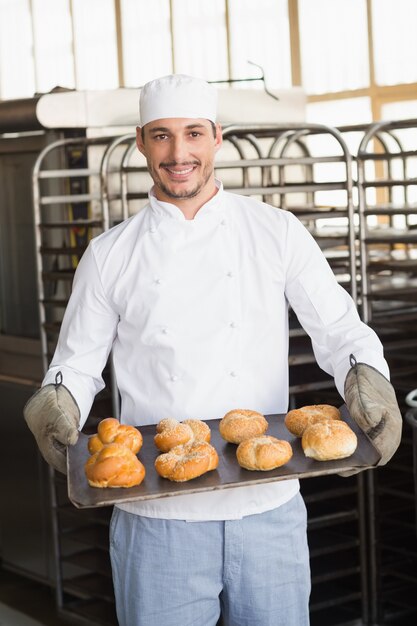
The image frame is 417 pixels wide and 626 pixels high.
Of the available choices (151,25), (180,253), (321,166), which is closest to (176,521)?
(180,253)

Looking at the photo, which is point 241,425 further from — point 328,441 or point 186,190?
point 186,190

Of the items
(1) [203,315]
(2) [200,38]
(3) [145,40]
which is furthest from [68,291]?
(3) [145,40]

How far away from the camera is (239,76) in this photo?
809 cm

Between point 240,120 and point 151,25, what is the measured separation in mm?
5032

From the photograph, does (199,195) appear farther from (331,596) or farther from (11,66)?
(11,66)

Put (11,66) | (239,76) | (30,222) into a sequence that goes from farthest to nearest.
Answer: (11,66)
(239,76)
(30,222)

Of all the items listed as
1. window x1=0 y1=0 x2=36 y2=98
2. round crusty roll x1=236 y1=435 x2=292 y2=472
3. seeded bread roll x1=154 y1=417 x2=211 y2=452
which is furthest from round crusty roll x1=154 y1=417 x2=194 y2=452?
window x1=0 y1=0 x2=36 y2=98

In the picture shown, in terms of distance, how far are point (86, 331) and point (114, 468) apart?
515 mm

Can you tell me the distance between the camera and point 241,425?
177 centimetres

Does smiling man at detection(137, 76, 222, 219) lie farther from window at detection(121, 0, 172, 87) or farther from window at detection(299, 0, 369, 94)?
window at detection(121, 0, 172, 87)

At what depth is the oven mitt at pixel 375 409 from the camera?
5.73ft

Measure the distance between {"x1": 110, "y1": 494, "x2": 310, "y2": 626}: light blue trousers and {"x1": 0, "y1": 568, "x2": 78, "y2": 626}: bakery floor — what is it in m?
1.86

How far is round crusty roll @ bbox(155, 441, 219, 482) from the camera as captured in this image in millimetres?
1589

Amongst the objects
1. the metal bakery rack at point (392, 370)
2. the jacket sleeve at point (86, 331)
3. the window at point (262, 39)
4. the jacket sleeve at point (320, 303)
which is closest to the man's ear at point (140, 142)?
the jacket sleeve at point (86, 331)
